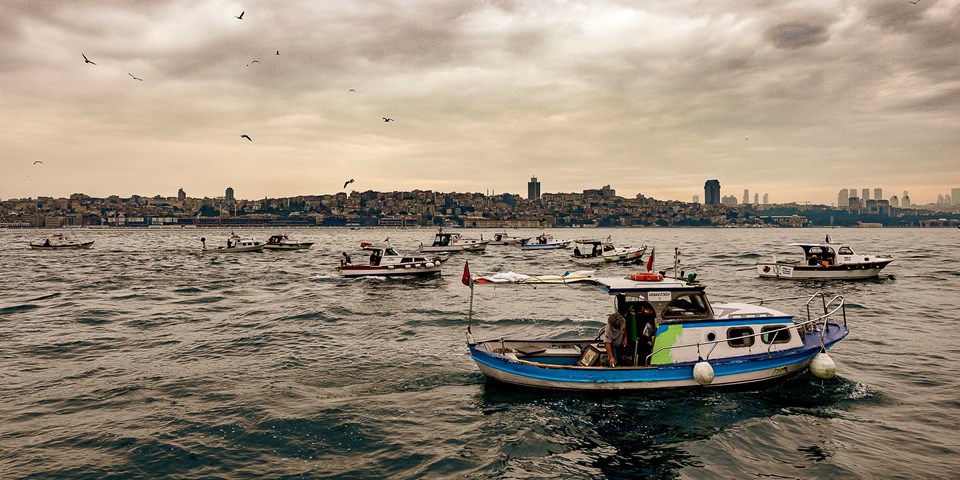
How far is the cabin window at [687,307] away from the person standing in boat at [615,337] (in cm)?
143

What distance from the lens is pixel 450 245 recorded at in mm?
87250

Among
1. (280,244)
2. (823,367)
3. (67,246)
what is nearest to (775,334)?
(823,367)

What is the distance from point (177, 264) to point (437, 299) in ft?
148

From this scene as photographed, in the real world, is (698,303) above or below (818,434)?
above

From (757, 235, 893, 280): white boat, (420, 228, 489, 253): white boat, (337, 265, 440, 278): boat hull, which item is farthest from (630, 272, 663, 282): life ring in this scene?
(420, 228, 489, 253): white boat

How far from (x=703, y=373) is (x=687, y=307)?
2085 millimetres

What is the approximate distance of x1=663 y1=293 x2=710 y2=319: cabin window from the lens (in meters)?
16.0

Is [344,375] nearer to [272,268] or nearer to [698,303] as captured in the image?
[698,303]

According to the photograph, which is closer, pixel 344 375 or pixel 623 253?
pixel 344 375

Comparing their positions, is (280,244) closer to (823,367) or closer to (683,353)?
(683,353)

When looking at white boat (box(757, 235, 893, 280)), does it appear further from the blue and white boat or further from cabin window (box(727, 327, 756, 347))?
cabin window (box(727, 327, 756, 347))

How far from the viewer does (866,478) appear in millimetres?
11375

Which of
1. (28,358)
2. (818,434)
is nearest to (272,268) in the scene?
(28,358)

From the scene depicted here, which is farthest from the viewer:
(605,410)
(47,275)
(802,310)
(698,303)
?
(47,275)
